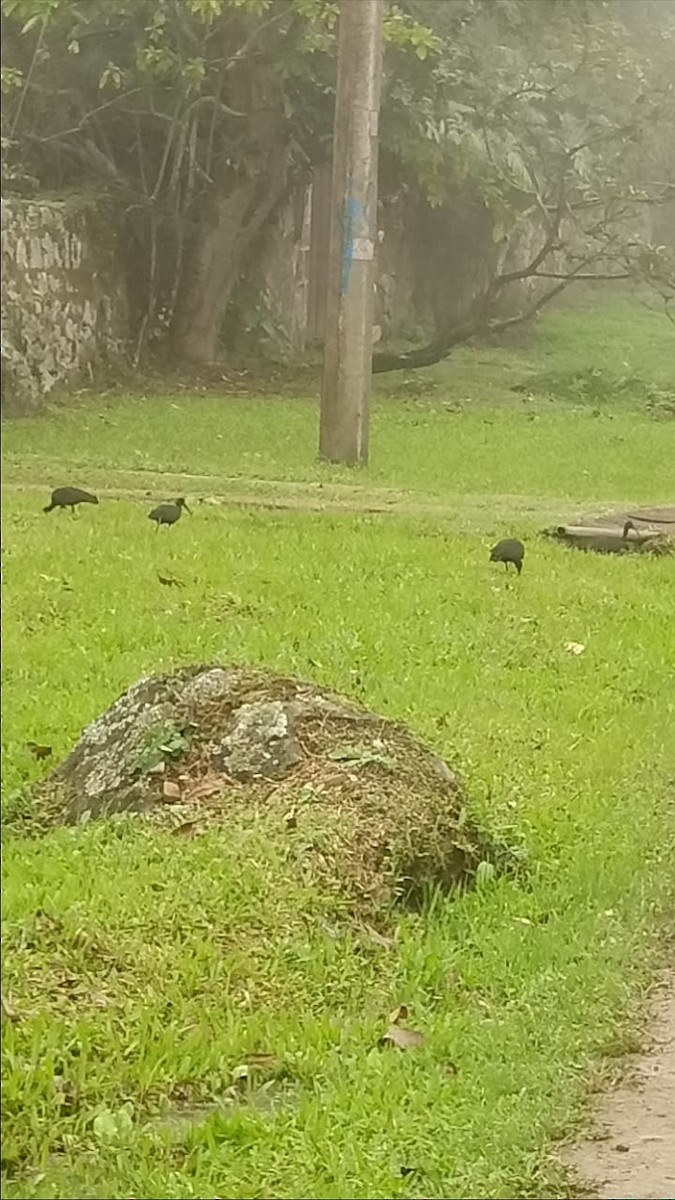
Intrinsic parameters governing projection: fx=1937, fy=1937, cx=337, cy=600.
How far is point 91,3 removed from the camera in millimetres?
3584

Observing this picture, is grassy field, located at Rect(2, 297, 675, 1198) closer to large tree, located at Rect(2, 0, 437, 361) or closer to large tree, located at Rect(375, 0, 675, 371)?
large tree, located at Rect(375, 0, 675, 371)

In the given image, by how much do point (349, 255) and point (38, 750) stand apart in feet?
9.23

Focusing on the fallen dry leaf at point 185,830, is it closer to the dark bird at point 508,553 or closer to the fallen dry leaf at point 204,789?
the fallen dry leaf at point 204,789

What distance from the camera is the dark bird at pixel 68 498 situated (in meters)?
2.95

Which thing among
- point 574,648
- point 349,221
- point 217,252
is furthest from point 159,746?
point 349,221

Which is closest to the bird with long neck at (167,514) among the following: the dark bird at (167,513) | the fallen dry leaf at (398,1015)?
the dark bird at (167,513)

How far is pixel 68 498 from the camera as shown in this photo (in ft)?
11.0

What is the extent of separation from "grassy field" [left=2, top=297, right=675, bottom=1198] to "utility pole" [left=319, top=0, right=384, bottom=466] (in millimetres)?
132

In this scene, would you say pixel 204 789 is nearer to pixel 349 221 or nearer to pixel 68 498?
pixel 68 498

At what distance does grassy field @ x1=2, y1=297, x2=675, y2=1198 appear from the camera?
2592mm

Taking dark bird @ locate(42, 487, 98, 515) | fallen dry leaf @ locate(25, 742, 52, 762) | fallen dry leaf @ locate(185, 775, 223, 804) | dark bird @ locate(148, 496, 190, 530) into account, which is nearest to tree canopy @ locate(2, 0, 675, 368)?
dark bird @ locate(148, 496, 190, 530)

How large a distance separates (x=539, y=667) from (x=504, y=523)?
1.21 metres

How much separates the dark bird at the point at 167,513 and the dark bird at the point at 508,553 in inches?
53.2

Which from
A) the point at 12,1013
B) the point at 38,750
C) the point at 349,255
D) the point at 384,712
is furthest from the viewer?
the point at 349,255
